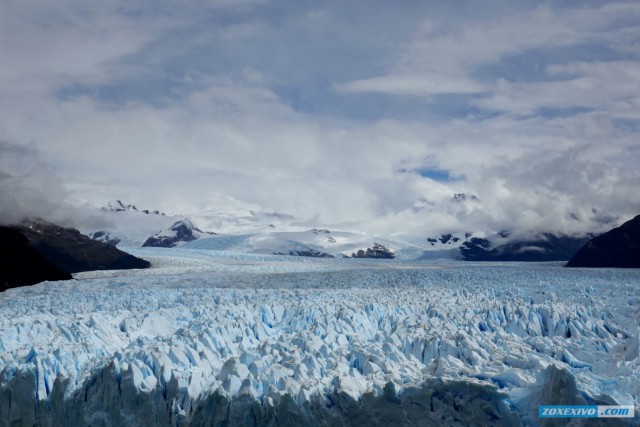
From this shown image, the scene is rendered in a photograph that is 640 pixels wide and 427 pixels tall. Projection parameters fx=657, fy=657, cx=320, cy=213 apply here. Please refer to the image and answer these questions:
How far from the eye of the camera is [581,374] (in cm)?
1202

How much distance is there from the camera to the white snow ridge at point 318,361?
11.9 metres

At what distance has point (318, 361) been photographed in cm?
1336

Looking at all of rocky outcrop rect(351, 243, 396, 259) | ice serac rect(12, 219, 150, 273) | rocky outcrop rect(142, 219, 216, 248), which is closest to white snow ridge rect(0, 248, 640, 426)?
ice serac rect(12, 219, 150, 273)

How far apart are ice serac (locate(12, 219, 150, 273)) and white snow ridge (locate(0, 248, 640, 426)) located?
23.5 meters

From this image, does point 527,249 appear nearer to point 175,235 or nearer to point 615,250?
point 615,250

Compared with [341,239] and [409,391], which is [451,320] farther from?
[341,239]

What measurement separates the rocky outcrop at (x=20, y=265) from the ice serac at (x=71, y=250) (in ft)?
25.4

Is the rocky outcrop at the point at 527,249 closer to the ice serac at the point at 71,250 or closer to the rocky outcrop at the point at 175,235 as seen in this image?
the rocky outcrop at the point at 175,235

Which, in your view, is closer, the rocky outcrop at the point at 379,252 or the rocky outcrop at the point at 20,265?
the rocky outcrop at the point at 20,265

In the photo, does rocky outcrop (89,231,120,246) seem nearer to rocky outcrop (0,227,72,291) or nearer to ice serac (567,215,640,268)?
rocky outcrop (0,227,72,291)

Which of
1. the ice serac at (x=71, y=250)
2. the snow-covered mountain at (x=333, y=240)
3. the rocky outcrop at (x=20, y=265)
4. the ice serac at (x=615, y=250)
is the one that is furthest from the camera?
the snow-covered mountain at (x=333, y=240)

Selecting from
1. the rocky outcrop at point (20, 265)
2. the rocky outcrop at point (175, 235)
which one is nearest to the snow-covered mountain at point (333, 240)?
the rocky outcrop at point (175, 235)

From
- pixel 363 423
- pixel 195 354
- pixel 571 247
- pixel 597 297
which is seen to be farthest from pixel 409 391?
pixel 571 247

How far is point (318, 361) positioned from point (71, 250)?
3900 centimetres
